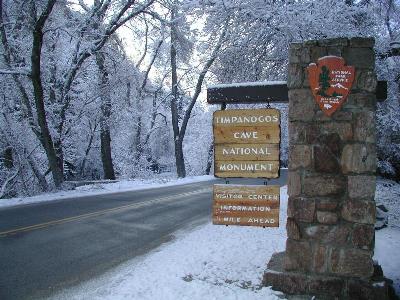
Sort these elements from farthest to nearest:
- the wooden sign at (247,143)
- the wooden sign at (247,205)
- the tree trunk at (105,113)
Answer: the tree trunk at (105,113)
the wooden sign at (247,205)
the wooden sign at (247,143)

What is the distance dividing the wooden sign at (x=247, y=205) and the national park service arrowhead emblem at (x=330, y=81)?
1.53 metres

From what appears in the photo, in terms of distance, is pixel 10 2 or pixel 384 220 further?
pixel 10 2

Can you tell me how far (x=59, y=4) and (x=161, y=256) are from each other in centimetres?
1701

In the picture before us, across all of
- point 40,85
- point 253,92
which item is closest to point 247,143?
point 253,92

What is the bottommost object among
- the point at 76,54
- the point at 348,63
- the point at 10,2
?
the point at 348,63

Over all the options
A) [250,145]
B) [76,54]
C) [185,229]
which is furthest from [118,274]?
[76,54]

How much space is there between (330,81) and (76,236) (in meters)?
6.24

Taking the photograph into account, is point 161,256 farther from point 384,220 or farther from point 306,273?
point 384,220

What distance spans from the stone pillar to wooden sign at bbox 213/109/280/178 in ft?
1.56

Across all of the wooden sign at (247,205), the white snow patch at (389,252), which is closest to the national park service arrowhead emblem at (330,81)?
the wooden sign at (247,205)

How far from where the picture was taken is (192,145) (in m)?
51.4

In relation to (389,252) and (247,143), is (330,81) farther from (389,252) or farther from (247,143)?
(389,252)

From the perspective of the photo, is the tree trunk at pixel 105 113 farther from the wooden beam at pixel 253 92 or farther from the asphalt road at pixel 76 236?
the wooden beam at pixel 253 92

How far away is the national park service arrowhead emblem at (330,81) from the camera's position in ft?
17.7
